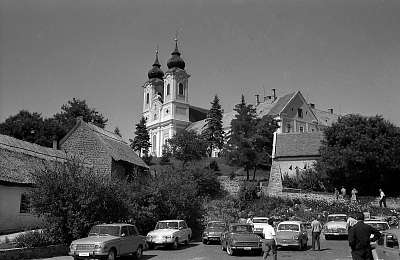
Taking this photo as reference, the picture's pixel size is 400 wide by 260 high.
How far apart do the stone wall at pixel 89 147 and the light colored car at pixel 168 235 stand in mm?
16491

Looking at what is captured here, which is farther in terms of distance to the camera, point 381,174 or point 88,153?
point 381,174

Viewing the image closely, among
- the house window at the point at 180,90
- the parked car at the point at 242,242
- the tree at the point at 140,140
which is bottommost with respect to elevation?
the parked car at the point at 242,242

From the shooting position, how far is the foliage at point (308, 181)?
168ft

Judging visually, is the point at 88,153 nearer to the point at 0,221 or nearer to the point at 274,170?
the point at 0,221

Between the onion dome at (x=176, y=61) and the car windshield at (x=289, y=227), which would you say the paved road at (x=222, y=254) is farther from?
the onion dome at (x=176, y=61)

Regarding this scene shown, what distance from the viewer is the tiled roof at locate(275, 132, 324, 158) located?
58.2 meters

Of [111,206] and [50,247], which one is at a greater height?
[111,206]

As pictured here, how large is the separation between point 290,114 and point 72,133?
5716 cm

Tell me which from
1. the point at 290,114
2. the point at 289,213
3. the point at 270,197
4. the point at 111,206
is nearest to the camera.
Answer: the point at 111,206

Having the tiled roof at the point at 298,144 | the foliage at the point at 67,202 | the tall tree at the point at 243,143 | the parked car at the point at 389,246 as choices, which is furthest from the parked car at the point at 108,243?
the tall tree at the point at 243,143

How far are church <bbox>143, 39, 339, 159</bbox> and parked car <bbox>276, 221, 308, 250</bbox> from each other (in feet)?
199

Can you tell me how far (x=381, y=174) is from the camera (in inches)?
1896

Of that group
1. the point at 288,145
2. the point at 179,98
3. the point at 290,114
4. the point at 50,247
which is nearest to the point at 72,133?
the point at 50,247

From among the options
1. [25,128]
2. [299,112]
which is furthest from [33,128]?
[299,112]
